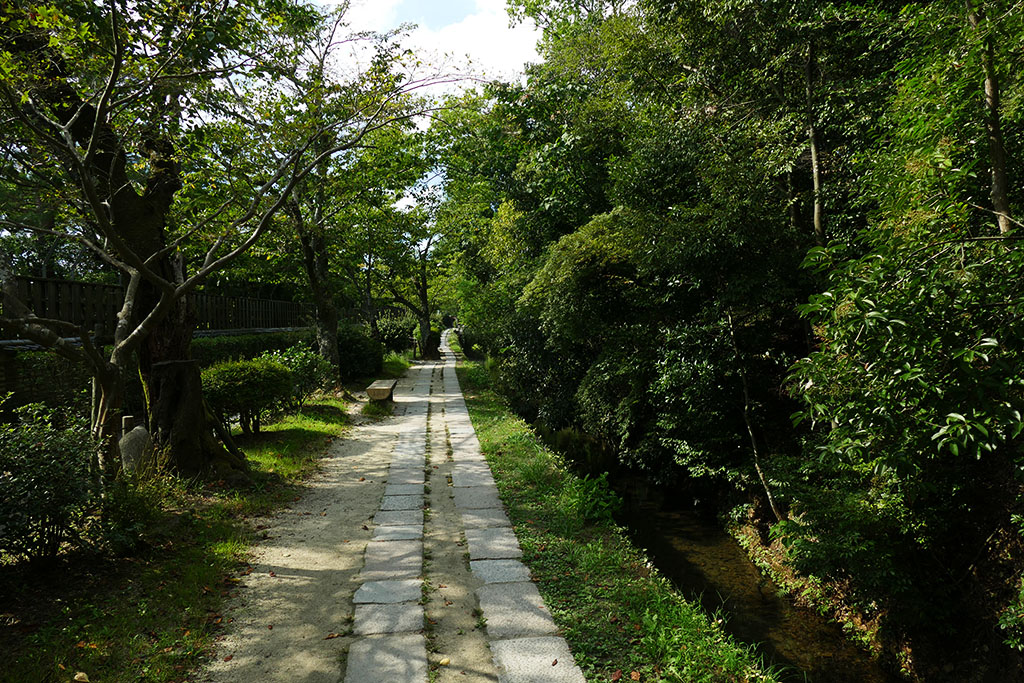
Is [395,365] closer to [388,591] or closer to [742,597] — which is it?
[742,597]

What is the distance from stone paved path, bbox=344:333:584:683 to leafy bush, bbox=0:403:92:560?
2.02 m

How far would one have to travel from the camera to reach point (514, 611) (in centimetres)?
348

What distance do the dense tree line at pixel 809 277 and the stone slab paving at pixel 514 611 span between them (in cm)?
219

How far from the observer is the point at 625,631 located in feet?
10.7

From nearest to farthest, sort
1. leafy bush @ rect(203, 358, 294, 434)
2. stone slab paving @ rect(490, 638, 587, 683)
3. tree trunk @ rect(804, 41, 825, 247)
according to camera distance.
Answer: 1. stone slab paving @ rect(490, 638, 587, 683)
2. tree trunk @ rect(804, 41, 825, 247)
3. leafy bush @ rect(203, 358, 294, 434)

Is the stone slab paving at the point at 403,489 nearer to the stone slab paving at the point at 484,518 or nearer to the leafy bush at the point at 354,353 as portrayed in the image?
the stone slab paving at the point at 484,518

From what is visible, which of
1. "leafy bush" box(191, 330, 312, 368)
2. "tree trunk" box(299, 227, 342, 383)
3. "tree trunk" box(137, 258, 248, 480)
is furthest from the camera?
"tree trunk" box(299, 227, 342, 383)

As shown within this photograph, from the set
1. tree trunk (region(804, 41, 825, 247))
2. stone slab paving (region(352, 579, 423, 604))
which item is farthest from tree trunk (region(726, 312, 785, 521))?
stone slab paving (region(352, 579, 423, 604))

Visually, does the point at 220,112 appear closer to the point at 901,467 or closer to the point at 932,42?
the point at 932,42

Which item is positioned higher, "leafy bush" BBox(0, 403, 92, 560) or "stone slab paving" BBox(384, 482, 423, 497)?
"leafy bush" BBox(0, 403, 92, 560)

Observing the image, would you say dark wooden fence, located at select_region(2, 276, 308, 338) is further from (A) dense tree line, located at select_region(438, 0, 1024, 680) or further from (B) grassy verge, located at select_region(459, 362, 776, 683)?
(A) dense tree line, located at select_region(438, 0, 1024, 680)

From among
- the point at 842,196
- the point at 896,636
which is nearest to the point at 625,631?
the point at 896,636

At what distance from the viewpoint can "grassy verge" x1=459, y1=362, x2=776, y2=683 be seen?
117 inches

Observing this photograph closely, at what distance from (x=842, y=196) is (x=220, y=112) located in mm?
7864
